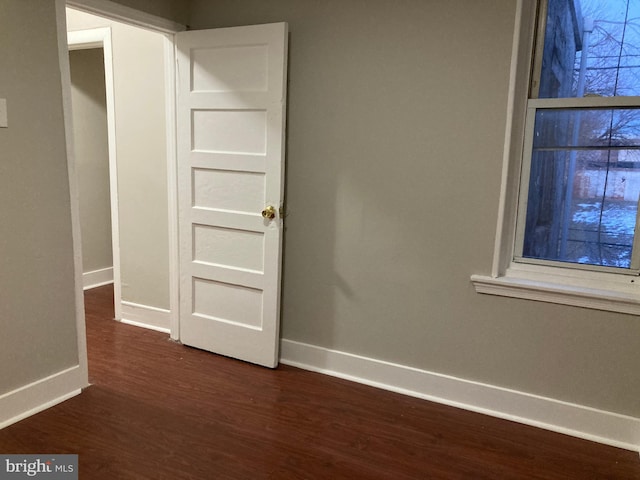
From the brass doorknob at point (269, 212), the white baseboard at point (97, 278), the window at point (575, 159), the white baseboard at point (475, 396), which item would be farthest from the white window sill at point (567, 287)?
the white baseboard at point (97, 278)

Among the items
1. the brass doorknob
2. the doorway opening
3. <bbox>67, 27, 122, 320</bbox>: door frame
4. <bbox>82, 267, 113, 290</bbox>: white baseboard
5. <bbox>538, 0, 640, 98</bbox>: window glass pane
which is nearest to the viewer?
<bbox>538, 0, 640, 98</bbox>: window glass pane

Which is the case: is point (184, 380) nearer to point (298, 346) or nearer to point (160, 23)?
point (298, 346)

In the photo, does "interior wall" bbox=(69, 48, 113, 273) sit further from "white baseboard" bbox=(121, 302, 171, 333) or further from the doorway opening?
"white baseboard" bbox=(121, 302, 171, 333)

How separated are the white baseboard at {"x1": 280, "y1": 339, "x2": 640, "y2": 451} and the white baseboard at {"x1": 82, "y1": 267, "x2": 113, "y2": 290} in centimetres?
239

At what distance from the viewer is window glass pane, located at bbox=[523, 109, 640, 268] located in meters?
2.29

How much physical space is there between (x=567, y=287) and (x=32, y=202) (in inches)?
98.4

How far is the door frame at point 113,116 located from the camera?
94.6 inches

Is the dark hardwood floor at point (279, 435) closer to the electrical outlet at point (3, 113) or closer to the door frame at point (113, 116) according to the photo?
the door frame at point (113, 116)

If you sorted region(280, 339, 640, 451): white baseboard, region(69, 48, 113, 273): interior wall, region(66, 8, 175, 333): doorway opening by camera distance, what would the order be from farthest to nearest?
region(69, 48, 113, 273): interior wall, region(66, 8, 175, 333): doorway opening, region(280, 339, 640, 451): white baseboard

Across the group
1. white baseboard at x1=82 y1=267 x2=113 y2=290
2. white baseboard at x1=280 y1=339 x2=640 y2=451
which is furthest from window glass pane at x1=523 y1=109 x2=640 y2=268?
white baseboard at x1=82 y1=267 x2=113 y2=290

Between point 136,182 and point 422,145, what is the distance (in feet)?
6.67

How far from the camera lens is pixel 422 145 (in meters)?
2.54

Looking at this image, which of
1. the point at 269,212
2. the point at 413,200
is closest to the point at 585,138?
the point at 413,200

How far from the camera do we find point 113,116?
11.5 ft
